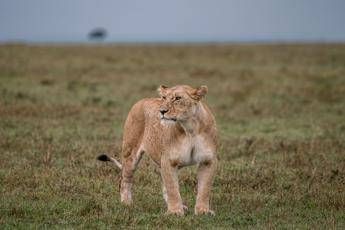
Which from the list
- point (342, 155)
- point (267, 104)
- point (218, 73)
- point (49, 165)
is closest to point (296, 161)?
point (342, 155)

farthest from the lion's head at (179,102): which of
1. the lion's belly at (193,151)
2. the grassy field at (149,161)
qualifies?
the grassy field at (149,161)

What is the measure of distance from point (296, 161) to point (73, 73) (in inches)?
724

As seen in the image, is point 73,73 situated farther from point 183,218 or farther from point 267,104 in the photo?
point 183,218

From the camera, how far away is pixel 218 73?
97.5 feet

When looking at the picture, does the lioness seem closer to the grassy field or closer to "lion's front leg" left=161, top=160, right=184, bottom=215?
"lion's front leg" left=161, top=160, right=184, bottom=215

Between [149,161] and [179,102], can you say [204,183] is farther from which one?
[149,161]

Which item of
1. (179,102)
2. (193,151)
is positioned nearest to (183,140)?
(193,151)

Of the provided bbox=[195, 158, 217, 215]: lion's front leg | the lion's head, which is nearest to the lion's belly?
bbox=[195, 158, 217, 215]: lion's front leg

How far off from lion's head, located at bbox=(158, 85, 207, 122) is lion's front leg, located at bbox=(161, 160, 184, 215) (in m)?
0.50

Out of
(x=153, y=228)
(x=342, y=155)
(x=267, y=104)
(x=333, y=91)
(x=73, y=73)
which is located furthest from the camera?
(x=73, y=73)

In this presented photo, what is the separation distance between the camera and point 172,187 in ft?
26.3

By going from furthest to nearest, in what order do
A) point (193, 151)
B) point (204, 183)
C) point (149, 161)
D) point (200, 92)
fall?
point (149, 161), point (204, 183), point (200, 92), point (193, 151)

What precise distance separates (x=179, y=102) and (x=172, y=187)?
84cm

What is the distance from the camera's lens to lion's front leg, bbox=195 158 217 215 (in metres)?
8.00
